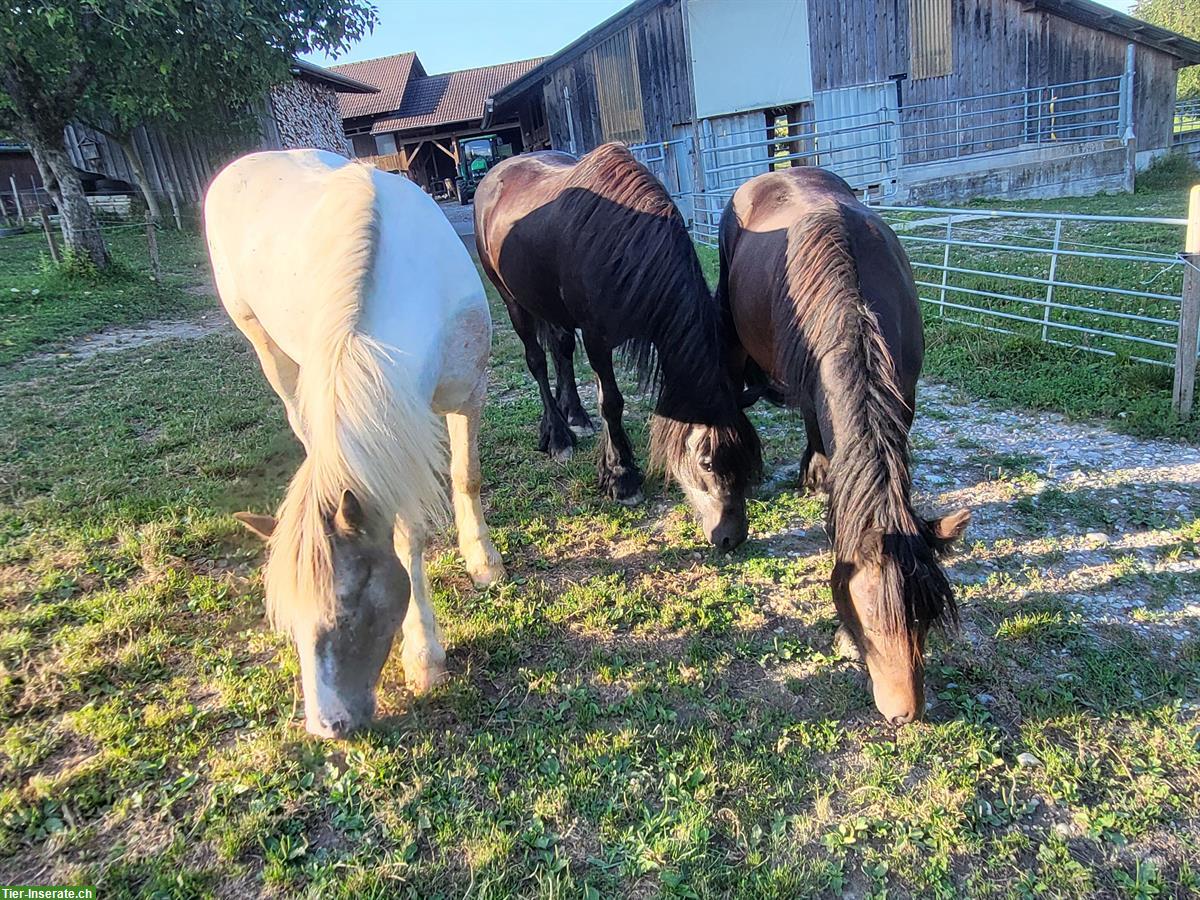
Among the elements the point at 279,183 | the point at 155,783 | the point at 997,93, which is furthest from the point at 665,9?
the point at 155,783

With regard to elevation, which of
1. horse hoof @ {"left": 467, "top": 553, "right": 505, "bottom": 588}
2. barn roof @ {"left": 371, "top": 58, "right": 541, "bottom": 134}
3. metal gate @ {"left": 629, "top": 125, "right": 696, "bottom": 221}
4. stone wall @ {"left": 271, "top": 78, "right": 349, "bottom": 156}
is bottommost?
horse hoof @ {"left": 467, "top": 553, "right": 505, "bottom": 588}

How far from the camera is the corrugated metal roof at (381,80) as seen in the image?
3042cm

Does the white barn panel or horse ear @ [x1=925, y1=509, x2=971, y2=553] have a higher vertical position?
the white barn panel

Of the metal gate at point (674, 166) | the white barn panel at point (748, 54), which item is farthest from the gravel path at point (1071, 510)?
the white barn panel at point (748, 54)

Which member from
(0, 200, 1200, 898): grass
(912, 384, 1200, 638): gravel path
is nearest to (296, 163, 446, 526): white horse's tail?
(0, 200, 1200, 898): grass

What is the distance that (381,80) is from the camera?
1298 inches

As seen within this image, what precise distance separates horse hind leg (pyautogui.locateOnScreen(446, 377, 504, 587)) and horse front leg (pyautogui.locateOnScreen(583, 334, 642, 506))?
0.95 m

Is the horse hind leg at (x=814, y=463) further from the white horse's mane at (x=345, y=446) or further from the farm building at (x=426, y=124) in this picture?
the farm building at (x=426, y=124)

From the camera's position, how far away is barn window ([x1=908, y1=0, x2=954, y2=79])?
49.8ft

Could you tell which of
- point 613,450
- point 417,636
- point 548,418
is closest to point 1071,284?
point 613,450

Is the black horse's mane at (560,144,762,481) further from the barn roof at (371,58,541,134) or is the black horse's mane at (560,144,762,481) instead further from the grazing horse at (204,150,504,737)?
A: the barn roof at (371,58,541,134)

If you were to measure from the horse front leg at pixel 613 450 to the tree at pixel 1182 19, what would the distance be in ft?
165

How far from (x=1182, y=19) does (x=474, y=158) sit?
50.0m

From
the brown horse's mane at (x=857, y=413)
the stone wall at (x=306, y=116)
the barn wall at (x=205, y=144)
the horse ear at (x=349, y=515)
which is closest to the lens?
the horse ear at (x=349, y=515)
